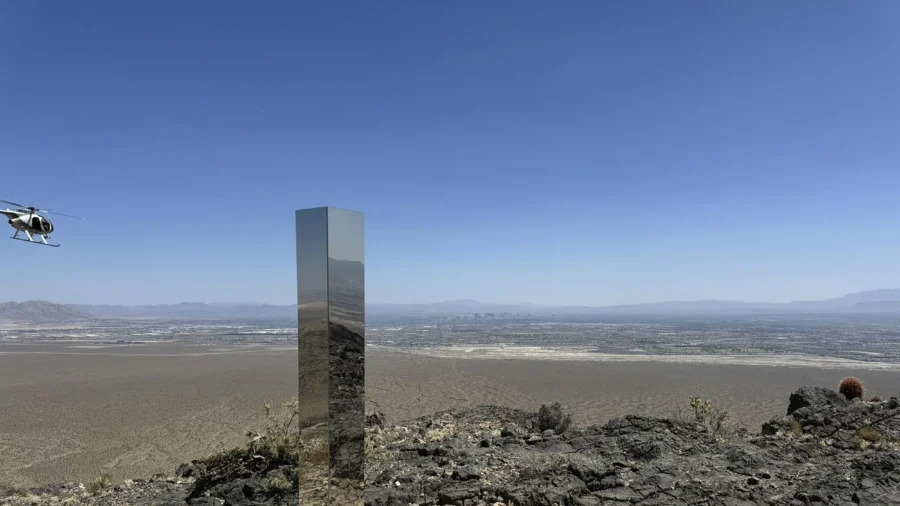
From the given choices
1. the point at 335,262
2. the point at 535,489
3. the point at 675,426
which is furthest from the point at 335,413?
the point at 675,426

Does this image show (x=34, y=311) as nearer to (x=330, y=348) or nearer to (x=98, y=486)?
(x=98, y=486)

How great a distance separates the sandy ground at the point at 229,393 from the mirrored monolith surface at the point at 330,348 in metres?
9.91

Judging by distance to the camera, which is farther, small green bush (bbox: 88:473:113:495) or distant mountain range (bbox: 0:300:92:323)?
distant mountain range (bbox: 0:300:92:323)

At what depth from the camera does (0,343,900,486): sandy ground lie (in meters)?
14.1

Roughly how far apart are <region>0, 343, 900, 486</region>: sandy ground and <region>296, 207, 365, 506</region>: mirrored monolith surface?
9.91 meters

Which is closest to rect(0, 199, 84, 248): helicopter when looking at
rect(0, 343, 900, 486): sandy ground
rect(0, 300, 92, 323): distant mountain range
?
rect(0, 343, 900, 486): sandy ground

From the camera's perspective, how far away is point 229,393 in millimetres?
22422

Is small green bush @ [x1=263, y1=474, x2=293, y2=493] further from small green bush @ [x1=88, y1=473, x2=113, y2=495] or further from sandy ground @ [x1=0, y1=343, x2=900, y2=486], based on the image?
sandy ground @ [x1=0, y1=343, x2=900, y2=486]

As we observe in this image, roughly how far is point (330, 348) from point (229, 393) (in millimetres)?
21409

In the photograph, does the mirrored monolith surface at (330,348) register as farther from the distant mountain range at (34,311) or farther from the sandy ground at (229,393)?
the distant mountain range at (34,311)

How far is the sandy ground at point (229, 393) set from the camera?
14.1 metres

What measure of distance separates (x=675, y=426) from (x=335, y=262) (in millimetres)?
9362

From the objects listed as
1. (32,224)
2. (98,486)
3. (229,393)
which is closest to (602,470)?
(98,486)

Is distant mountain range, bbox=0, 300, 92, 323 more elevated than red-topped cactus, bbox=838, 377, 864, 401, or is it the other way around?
distant mountain range, bbox=0, 300, 92, 323
